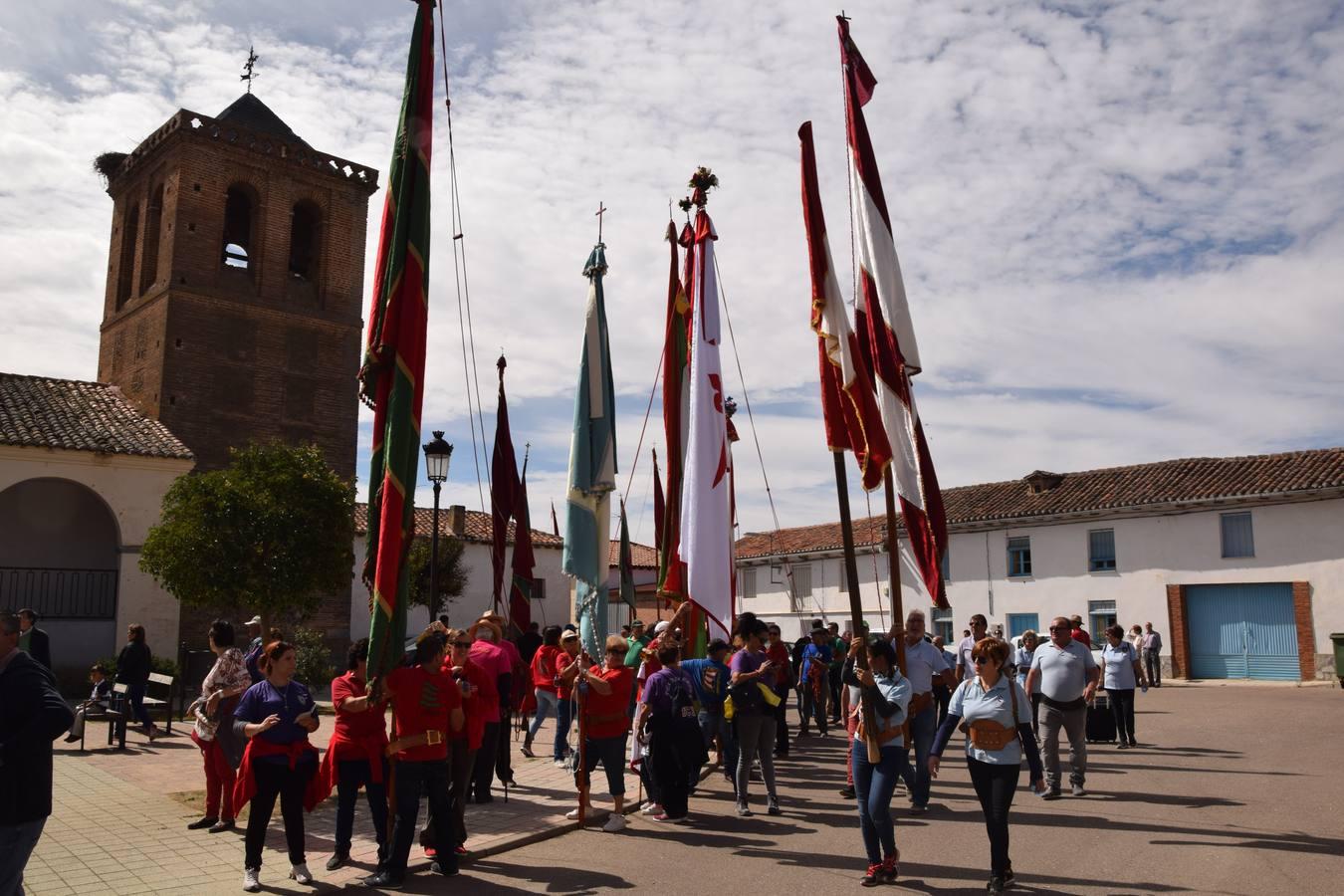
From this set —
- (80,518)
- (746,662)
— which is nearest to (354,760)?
(746,662)

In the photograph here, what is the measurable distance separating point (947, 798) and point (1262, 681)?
2240 cm

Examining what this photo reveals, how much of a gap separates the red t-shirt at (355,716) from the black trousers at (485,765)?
1823 mm

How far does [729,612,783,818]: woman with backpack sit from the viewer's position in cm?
918

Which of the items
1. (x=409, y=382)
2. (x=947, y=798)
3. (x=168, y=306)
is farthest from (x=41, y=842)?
(x=168, y=306)

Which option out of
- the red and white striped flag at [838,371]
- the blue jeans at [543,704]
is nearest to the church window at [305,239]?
the blue jeans at [543,704]

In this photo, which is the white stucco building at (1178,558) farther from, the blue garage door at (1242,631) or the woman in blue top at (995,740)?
the woman in blue top at (995,740)

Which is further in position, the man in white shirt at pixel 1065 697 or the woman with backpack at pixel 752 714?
the man in white shirt at pixel 1065 697

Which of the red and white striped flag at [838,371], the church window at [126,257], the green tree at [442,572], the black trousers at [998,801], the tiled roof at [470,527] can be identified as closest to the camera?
the black trousers at [998,801]

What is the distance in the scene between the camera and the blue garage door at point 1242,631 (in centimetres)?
2805

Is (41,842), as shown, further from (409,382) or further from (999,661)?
(999,661)

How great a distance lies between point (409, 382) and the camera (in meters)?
8.08

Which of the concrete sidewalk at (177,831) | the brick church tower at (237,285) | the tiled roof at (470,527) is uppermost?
the brick church tower at (237,285)

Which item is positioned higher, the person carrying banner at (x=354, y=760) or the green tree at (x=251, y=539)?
the green tree at (x=251, y=539)

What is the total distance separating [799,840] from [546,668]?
17.4 feet
